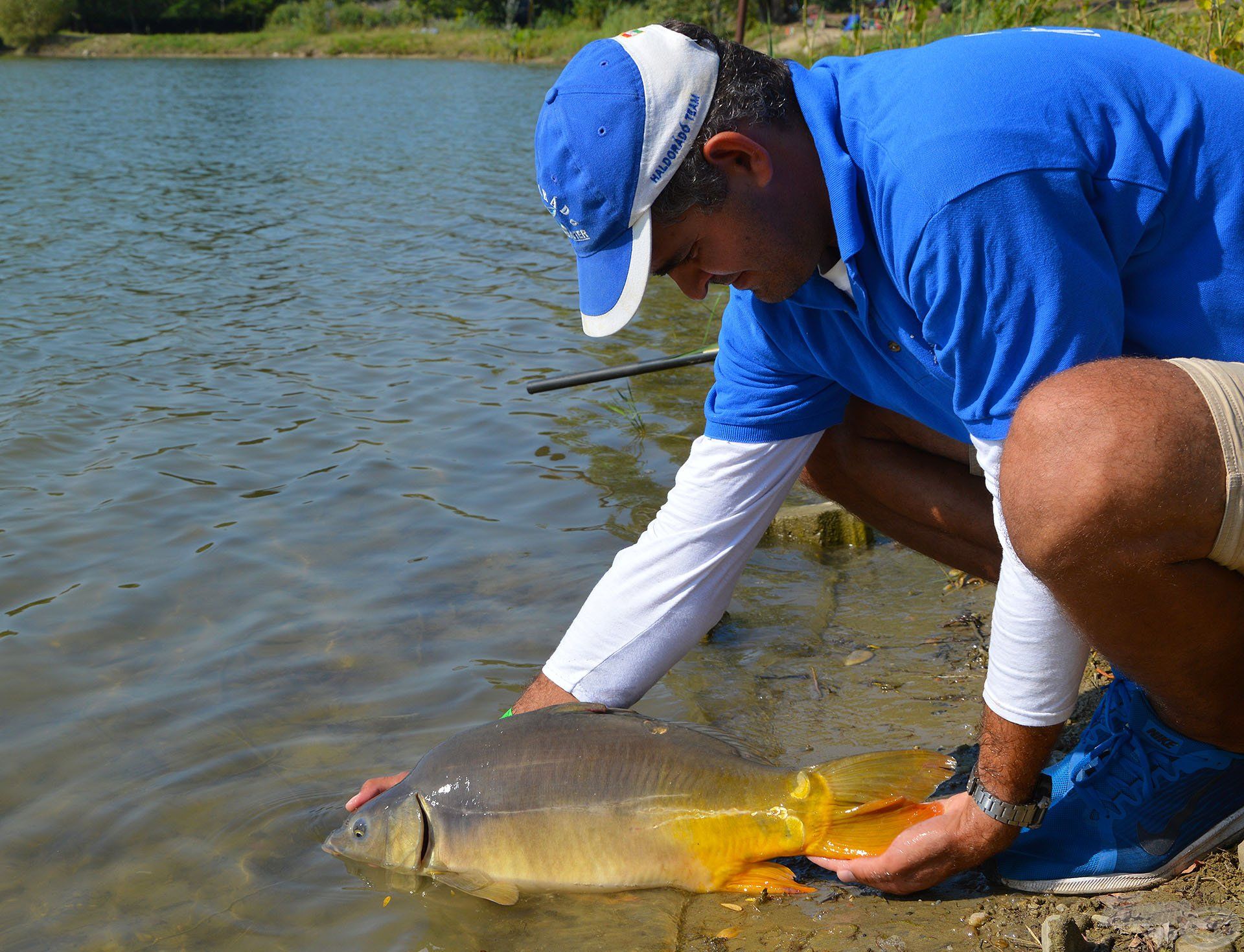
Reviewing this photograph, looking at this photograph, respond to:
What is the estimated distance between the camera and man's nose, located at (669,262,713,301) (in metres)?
2.20

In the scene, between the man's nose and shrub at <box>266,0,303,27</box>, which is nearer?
the man's nose

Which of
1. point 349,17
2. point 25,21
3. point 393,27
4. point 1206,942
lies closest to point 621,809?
point 1206,942

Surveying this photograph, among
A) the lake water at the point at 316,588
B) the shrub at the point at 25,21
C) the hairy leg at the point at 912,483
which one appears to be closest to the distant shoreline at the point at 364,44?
the shrub at the point at 25,21

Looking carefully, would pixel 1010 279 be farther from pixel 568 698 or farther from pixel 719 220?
pixel 568 698

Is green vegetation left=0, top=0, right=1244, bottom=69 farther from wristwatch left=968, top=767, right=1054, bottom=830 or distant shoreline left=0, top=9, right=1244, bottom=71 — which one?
wristwatch left=968, top=767, right=1054, bottom=830

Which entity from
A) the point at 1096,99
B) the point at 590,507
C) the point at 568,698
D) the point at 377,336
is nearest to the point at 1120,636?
the point at 1096,99

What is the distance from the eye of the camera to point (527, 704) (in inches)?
109

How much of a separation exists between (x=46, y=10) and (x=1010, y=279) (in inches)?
2650

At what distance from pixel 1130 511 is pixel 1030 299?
352 mm

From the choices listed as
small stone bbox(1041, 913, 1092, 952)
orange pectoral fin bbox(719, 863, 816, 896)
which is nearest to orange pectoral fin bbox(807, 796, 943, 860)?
orange pectoral fin bbox(719, 863, 816, 896)

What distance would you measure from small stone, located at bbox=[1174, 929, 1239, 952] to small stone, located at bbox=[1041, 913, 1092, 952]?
152 mm

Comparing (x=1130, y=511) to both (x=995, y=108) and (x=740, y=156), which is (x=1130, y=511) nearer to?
(x=995, y=108)

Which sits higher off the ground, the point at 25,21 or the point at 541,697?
the point at 25,21

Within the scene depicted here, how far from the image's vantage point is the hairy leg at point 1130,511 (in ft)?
5.68
